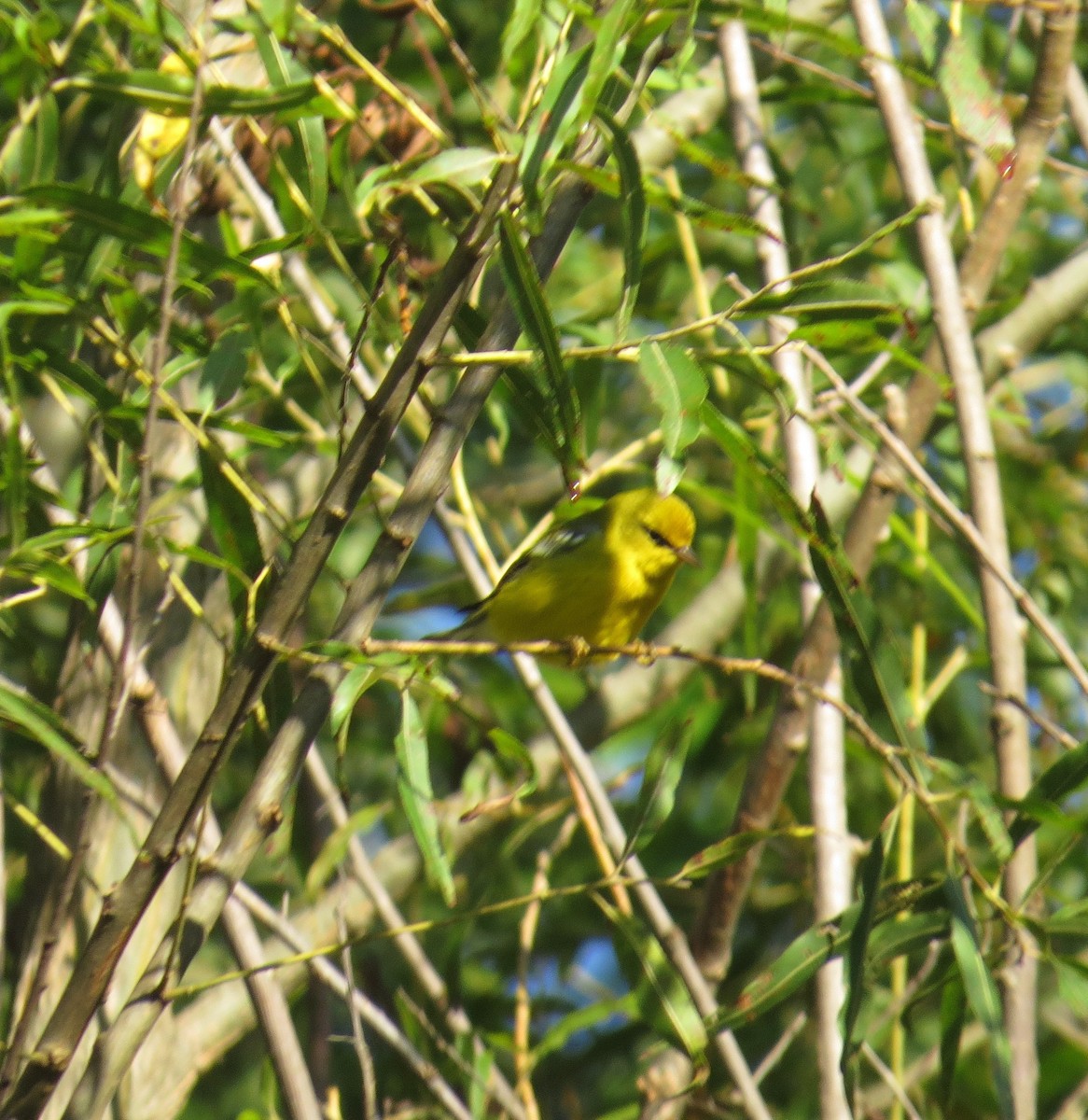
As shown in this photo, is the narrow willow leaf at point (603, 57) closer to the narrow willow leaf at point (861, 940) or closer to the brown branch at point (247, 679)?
the brown branch at point (247, 679)

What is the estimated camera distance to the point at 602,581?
11.8 ft

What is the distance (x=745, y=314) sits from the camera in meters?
1.53

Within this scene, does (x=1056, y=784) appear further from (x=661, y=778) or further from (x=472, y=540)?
(x=472, y=540)

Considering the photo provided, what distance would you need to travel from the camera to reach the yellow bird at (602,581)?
11.7 ft

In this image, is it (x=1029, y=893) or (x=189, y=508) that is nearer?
(x=1029, y=893)

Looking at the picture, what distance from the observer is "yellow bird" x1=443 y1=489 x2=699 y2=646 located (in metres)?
3.58

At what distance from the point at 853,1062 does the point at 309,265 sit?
259 centimetres

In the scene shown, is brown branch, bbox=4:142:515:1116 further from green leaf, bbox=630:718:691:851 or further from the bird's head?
the bird's head

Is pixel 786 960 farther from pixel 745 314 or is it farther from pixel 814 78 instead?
pixel 814 78

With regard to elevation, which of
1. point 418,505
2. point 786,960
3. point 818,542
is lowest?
point 786,960

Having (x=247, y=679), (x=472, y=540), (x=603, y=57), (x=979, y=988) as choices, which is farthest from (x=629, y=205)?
(x=472, y=540)

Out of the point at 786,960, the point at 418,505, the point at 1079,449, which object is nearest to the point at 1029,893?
the point at 786,960

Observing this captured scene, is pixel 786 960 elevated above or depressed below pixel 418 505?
below

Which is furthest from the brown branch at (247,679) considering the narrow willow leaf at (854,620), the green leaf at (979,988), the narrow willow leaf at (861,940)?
the green leaf at (979,988)
